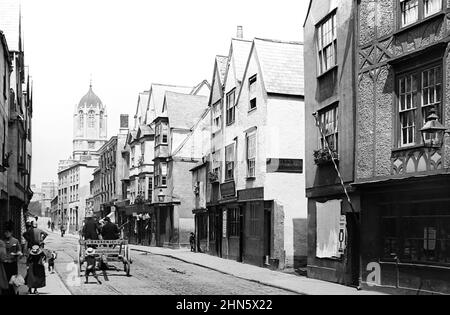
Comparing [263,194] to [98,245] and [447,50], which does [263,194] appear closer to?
[98,245]

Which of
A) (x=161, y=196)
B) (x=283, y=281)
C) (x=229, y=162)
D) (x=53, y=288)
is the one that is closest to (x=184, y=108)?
(x=161, y=196)

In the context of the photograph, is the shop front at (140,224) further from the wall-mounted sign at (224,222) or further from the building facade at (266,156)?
the building facade at (266,156)

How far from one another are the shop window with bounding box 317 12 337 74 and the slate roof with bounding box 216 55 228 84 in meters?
14.6

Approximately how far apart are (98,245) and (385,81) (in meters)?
9.86

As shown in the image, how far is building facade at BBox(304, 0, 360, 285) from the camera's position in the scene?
19.7 metres

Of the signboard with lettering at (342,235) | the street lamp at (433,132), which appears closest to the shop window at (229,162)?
the signboard with lettering at (342,235)

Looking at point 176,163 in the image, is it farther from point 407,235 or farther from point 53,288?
→ point 407,235

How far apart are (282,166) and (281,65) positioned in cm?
502

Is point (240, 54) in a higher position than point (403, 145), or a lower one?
higher

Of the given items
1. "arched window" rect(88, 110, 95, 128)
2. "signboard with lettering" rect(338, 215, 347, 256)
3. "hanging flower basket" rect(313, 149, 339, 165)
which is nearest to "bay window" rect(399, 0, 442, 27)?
"hanging flower basket" rect(313, 149, 339, 165)

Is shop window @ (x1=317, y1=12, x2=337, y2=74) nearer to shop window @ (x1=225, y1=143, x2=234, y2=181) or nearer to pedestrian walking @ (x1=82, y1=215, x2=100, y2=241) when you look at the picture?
pedestrian walking @ (x1=82, y1=215, x2=100, y2=241)

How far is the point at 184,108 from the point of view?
5338 centimetres

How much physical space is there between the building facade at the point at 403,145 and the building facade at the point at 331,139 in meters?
0.80
